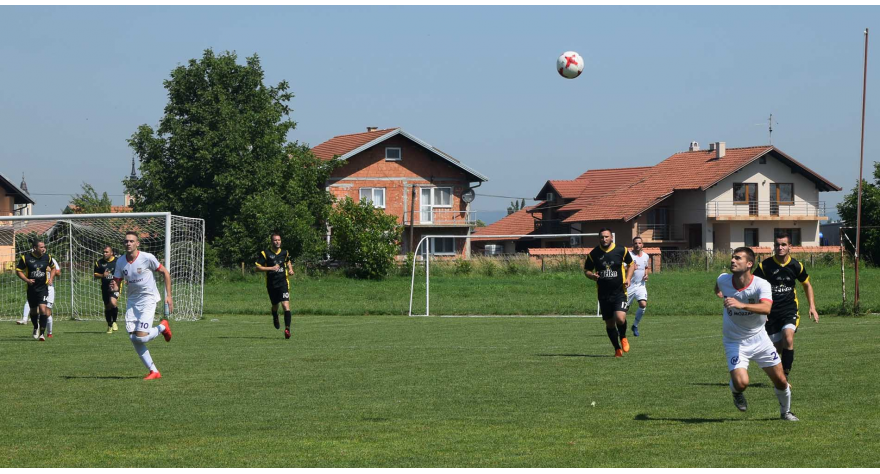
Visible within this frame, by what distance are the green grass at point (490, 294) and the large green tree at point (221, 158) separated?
6427 millimetres

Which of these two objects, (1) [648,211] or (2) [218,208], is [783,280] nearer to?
(2) [218,208]

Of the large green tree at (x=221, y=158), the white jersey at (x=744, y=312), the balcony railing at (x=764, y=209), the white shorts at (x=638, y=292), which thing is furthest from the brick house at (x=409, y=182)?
the white jersey at (x=744, y=312)

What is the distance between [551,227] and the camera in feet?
241

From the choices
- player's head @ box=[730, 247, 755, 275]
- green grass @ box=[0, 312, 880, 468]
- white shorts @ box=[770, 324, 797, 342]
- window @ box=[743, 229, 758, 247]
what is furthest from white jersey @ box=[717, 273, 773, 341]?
window @ box=[743, 229, 758, 247]

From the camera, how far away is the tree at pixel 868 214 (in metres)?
53.2

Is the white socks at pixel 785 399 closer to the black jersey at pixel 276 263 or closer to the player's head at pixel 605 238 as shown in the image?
the player's head at pixel 605 238

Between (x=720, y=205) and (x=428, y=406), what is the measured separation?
57.2 metres

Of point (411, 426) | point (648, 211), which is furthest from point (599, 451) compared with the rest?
point (648, 211)

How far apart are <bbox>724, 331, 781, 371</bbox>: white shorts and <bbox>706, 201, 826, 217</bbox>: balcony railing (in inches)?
2214

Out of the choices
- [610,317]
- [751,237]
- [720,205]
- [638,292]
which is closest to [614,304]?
[610,317]

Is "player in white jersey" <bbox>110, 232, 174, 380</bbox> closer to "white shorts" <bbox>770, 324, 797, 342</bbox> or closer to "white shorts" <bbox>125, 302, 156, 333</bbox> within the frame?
"white shorts" <bbox>125, 302, 156, 333</bbox>

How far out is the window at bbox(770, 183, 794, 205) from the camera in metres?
65.6

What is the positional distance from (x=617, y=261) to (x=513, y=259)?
27086 millimetres

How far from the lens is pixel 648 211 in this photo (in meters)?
65.3
